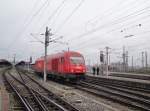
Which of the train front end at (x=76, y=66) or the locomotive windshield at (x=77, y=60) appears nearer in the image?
the train front end at (x=76, y=66)

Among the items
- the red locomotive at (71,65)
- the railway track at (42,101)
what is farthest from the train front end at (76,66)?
the railway track at (42,101)

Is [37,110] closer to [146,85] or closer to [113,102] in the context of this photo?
[113,102]

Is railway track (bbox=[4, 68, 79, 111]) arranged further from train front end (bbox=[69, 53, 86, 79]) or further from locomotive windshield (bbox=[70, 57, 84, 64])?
locomotive windshield (bbox=[70, 57, 84, 64])

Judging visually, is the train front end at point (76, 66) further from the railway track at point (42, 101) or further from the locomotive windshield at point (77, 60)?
the railway track at point (42, 101)

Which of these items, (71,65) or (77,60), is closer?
(71,65)

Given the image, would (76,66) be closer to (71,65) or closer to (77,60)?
(71,65)

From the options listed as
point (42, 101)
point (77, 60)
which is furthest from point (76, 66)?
point (42, 101)

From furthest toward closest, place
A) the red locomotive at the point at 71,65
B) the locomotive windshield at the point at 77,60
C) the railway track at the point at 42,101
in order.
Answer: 1. the locomotive windshield at the point at 77,60
2. the red locomotive at the point at 71,65
3. the railway track at the point at 42,101

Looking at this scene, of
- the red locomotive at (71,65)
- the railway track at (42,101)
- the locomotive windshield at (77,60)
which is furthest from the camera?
the locomotive windshield at (77,60)

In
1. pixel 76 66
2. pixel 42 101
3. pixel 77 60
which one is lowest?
pixel 42 101

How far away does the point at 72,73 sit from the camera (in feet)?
104

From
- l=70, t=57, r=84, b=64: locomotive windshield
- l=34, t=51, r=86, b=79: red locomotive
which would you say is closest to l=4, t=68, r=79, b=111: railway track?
l=34, t=51, r=86, b=79: red locomotive

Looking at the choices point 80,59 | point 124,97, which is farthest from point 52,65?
point 124,97

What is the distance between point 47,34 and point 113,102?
20.3 m
